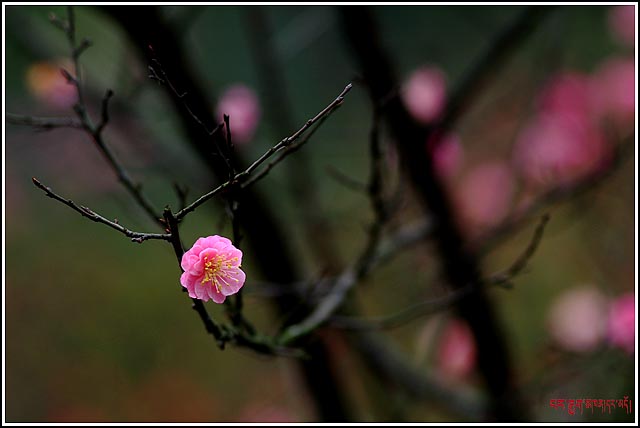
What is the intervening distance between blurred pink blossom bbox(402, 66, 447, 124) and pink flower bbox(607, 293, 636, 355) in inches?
32.0

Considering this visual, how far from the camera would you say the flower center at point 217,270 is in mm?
765

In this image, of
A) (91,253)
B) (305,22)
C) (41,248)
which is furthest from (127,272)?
(305,22)

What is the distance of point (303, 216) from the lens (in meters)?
2.15

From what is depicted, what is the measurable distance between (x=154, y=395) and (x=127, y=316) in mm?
570

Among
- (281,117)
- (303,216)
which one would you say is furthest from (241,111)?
(303,216)

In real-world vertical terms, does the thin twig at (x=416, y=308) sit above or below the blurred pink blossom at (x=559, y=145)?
below

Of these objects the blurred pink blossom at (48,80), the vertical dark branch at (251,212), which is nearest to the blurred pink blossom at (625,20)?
the vertical dark branch at (251,212)

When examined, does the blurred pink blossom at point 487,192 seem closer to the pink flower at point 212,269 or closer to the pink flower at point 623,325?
the pink flower at point 623,325

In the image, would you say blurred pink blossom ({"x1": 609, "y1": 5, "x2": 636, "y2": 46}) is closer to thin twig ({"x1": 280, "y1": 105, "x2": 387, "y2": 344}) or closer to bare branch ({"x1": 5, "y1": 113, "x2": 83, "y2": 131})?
thin twig ({"x1": 280, "y1": 105, "x2": 387, "y2": 344})

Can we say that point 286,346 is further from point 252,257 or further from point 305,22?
point 305,22

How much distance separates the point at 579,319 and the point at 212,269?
87.7 inches

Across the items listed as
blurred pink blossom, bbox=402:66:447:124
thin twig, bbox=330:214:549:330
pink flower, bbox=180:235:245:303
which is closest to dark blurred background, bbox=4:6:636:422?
blurred pink blossom, bbox=402:66:447:124

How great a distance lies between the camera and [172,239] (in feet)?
2.42

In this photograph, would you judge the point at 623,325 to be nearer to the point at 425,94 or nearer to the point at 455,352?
the point at 455,352
